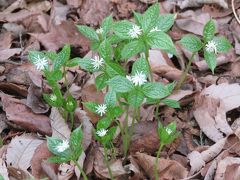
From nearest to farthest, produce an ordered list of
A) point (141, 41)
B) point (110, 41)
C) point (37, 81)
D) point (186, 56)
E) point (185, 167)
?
point (141, 41), point (110, 41), point (185, 167), point (37, 81), point (186, 56)

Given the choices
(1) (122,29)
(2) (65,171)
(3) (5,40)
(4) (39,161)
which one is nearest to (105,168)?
(2) (65,171)

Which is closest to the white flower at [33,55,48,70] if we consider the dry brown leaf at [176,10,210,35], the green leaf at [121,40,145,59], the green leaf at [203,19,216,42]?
the green leaf at [121,40,145,59]

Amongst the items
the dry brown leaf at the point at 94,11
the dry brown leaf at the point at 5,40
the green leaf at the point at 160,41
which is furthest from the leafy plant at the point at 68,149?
the dry brown leaf at the point at 94,11

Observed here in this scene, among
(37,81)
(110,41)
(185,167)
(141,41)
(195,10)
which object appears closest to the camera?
(141,41)

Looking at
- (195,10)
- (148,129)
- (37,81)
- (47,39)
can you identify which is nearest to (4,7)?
(47,39)

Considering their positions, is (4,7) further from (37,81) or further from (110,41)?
(110,41)

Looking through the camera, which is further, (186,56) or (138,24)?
(186,56)

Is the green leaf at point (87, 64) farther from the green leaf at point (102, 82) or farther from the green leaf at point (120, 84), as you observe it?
the green leaf at point (120, 84)
